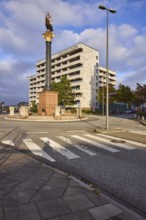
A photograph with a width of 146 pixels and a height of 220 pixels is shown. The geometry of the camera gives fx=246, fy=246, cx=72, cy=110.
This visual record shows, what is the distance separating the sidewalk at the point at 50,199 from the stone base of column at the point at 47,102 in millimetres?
28937

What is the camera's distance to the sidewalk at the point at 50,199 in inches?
164

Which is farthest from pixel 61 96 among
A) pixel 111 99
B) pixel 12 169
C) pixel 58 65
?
pixel 12 169

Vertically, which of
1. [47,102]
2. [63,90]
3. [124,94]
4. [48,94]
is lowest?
[47,102]

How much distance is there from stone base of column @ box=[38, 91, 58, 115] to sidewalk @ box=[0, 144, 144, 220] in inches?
1139

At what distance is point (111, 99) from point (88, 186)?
70838 millimetres

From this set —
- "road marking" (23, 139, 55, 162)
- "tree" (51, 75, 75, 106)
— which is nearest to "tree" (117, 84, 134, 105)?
"tree" (51, 75, 75, 106)

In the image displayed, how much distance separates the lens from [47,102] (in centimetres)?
3547

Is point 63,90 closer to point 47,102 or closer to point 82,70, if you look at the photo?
point 82,70

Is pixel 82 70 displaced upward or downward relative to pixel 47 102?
upward

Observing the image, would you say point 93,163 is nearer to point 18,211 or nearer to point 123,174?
point 123,174

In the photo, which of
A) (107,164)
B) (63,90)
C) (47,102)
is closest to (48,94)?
(47,102)

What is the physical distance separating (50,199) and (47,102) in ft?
102

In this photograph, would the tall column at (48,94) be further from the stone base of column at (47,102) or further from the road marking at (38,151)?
the road marking at (38,151)

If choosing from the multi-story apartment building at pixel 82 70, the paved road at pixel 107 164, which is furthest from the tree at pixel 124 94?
the paved road at pixel 107 164
